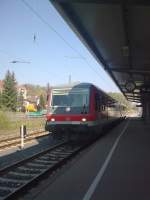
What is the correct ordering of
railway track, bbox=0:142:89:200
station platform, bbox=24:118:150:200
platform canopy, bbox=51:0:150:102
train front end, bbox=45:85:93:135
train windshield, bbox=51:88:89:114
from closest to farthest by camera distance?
1. station platform, bbox=24:118:150:200
2. railway track, bbox=0:142:89:200
3. platform canopy, bbox=51:0:150:102
4. train front end, bbox=45:85:93:135
5. train windshield, bbox=51:88:89:114

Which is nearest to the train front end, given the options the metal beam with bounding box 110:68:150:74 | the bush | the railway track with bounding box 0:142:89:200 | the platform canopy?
the railway track with bounding box 0:142:89:200

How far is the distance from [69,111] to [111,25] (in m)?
4.30

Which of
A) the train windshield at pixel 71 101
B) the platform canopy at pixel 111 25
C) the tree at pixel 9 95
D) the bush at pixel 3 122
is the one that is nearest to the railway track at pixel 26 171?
the train windshield at pixel 71 101

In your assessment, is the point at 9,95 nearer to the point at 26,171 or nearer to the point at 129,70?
the point at 129,70

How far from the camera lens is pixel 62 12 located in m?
16.8

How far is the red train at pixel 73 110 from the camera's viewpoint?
1992 centimetres

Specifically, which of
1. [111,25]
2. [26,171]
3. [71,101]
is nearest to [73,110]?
[71,101]

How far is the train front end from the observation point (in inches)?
784

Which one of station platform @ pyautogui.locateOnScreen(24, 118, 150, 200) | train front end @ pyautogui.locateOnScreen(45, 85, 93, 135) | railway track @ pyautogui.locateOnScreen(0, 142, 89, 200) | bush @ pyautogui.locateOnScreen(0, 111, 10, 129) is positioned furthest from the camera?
bush @ pyautogui.locateOnScreen(0, 111, 10, 129)

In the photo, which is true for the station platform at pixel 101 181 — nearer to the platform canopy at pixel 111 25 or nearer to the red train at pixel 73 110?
the red train at pixel 73 110

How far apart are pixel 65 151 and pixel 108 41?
8.42 m

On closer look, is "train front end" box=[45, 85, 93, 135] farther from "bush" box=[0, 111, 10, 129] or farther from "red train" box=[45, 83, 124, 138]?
"bush" box=[0, 111, 10, 129]

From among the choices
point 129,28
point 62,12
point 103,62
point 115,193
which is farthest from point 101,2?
point 103,62

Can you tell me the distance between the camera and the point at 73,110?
2017 centimetres
